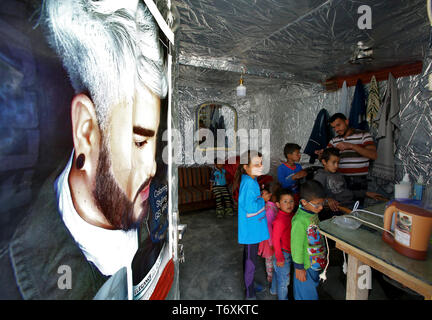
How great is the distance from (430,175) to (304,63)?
83.3 inches

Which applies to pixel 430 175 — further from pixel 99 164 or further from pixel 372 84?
pixel 99 164

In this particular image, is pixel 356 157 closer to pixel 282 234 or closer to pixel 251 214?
pixel 282 234

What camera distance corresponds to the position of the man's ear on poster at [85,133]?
14.7 inches

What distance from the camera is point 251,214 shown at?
1796 mm

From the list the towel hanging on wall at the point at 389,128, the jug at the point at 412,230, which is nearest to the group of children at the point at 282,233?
the jug at the point at 412,230

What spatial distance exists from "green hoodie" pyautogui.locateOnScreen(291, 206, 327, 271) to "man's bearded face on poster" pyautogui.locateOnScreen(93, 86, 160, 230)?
1.31 m

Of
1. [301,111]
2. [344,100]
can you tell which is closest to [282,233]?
[344,100]

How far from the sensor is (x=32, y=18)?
29 centimetres

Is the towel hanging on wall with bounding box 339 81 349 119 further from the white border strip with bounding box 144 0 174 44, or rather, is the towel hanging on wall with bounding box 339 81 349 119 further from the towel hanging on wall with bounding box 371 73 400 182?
the white border strip with bounding box 144 0 174 44

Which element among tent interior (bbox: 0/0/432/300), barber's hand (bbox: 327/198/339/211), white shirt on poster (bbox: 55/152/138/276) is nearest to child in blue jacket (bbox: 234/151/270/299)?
tent interior (bbox: 0/0/432/300)

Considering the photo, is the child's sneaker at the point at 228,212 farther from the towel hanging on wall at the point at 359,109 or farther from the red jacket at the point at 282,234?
the towel hanging on wall at the point at 359,109

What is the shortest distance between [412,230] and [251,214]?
3.56 ft

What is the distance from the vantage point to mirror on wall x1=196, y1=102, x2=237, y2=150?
16.1ft

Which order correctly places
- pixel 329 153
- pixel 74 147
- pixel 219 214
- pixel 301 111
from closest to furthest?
pixel 74 147 → pixel 329 153 → pixel 219 214 → pixel 301 111
